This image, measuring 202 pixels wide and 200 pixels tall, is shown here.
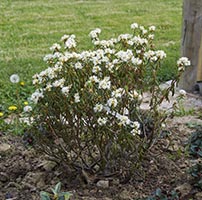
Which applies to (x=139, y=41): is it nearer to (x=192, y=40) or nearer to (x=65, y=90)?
(x=65, y=90)

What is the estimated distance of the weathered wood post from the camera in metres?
5.39

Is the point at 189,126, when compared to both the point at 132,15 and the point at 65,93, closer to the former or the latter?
the point at 65,93

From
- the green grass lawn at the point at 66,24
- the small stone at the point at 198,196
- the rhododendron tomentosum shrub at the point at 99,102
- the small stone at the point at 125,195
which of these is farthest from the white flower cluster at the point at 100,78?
the green grass lawn at the point at 66,24

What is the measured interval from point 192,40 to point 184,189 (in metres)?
2.66

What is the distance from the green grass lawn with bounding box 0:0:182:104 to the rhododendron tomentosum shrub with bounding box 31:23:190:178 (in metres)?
2.19

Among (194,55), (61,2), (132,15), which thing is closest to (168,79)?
(194,55)

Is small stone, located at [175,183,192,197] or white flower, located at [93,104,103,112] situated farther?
small stone, located at [175,183,192,197]

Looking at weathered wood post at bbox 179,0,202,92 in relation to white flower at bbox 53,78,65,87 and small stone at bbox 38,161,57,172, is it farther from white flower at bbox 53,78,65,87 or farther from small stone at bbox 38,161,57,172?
white flower at bbox 53,78,65,87

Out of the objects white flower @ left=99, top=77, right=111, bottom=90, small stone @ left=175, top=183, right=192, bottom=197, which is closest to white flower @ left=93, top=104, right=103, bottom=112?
white flower @ left=99, top=77, right=111, bottom=90

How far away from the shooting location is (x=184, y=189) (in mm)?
3133

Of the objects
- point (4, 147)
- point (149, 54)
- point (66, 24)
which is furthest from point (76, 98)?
point (66, 24)

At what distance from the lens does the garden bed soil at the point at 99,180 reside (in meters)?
3.18

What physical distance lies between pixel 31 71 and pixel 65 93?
10.4 feet

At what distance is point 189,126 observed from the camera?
435cm
